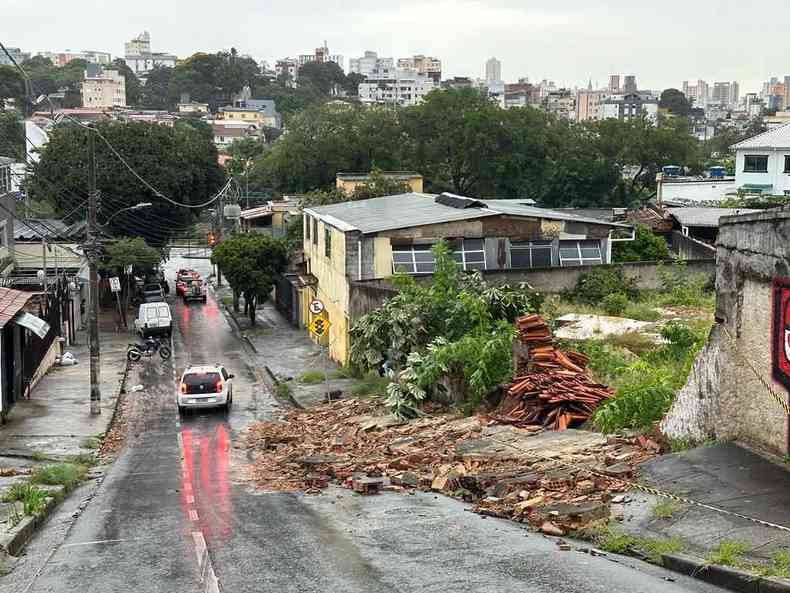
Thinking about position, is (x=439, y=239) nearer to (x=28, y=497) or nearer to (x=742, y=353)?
(x=28, y=497)

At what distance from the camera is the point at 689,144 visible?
86688 mm

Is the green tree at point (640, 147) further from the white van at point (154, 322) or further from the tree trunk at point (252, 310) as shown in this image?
the white van at point (154, 322)

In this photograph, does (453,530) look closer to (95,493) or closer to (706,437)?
(706,437)

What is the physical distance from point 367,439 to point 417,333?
6570mm

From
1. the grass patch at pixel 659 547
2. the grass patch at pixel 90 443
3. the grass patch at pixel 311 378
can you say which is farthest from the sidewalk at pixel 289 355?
the grass patch at pixel 659 547

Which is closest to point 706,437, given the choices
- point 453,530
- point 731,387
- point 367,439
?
point 731,387

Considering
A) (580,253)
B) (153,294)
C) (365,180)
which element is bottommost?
(153,294)

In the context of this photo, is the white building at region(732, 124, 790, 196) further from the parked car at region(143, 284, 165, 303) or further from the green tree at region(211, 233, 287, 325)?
the parked car at region(143, 284, 165, 303)

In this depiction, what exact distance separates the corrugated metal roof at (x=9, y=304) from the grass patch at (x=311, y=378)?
9.85m

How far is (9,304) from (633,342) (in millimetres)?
17204

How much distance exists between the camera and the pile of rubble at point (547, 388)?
1977cm

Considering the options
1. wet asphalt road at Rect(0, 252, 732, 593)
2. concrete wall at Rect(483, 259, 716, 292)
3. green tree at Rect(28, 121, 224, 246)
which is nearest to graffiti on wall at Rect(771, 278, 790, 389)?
wet asphalt road at Rect(0, 252, 732, 593)

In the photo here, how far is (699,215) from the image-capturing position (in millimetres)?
55375

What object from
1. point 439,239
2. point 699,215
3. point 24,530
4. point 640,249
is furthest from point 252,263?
point 24,530
